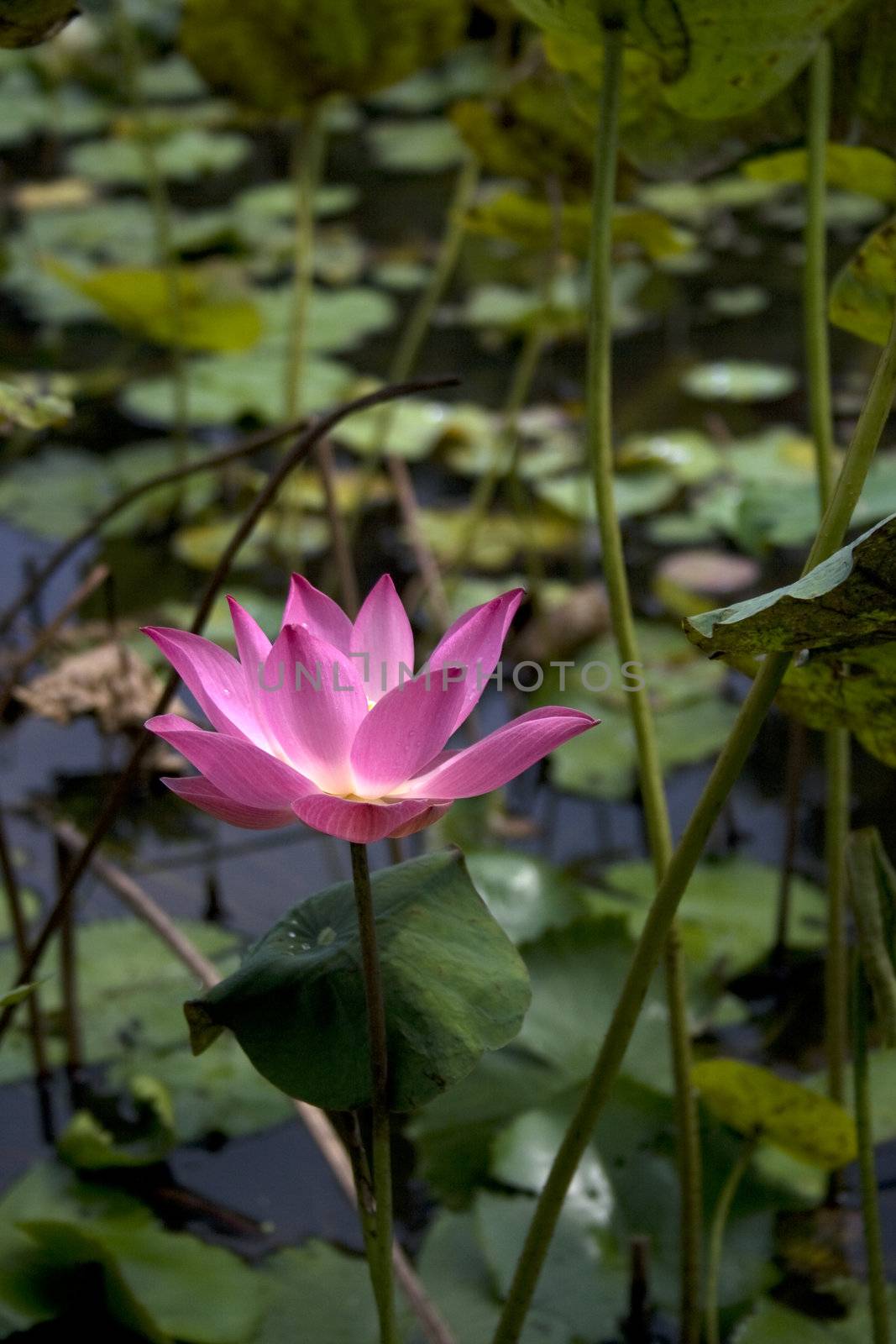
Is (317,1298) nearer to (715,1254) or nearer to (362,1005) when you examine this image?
(715,1254)

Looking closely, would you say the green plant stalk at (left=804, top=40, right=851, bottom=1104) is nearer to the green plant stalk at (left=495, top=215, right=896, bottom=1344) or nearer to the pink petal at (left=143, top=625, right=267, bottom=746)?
the green plant stalk at (left=495, top=215, right=896, bottom=1344)

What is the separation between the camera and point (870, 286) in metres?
0.67

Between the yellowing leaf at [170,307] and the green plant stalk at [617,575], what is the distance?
121 cm

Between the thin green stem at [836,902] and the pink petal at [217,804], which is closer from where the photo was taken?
the pink petal at [217,804]

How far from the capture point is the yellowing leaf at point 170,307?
1771 millimetres

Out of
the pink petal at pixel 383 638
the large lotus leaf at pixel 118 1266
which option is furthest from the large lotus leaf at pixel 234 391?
the pink petal at pixel 383 638

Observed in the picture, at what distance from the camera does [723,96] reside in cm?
69

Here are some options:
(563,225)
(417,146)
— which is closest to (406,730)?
(563,225)

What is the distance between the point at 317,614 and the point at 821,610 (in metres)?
0.21

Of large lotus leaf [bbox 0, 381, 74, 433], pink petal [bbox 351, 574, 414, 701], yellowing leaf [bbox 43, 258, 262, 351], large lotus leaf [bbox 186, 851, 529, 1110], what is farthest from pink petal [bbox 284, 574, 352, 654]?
yellowing leaf [bbox 43, 258, 262, 351]

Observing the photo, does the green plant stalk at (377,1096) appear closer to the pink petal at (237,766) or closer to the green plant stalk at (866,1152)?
the pink petal at (237,766)

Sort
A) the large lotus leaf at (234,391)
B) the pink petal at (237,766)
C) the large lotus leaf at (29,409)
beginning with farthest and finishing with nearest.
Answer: the large lotus leaf at (234,391) → the large lotus leaf at (29,409) → the pink petal at (237,766)

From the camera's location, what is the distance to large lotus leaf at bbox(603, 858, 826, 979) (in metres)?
1.22

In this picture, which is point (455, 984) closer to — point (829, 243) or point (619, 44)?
point (619, 44)
